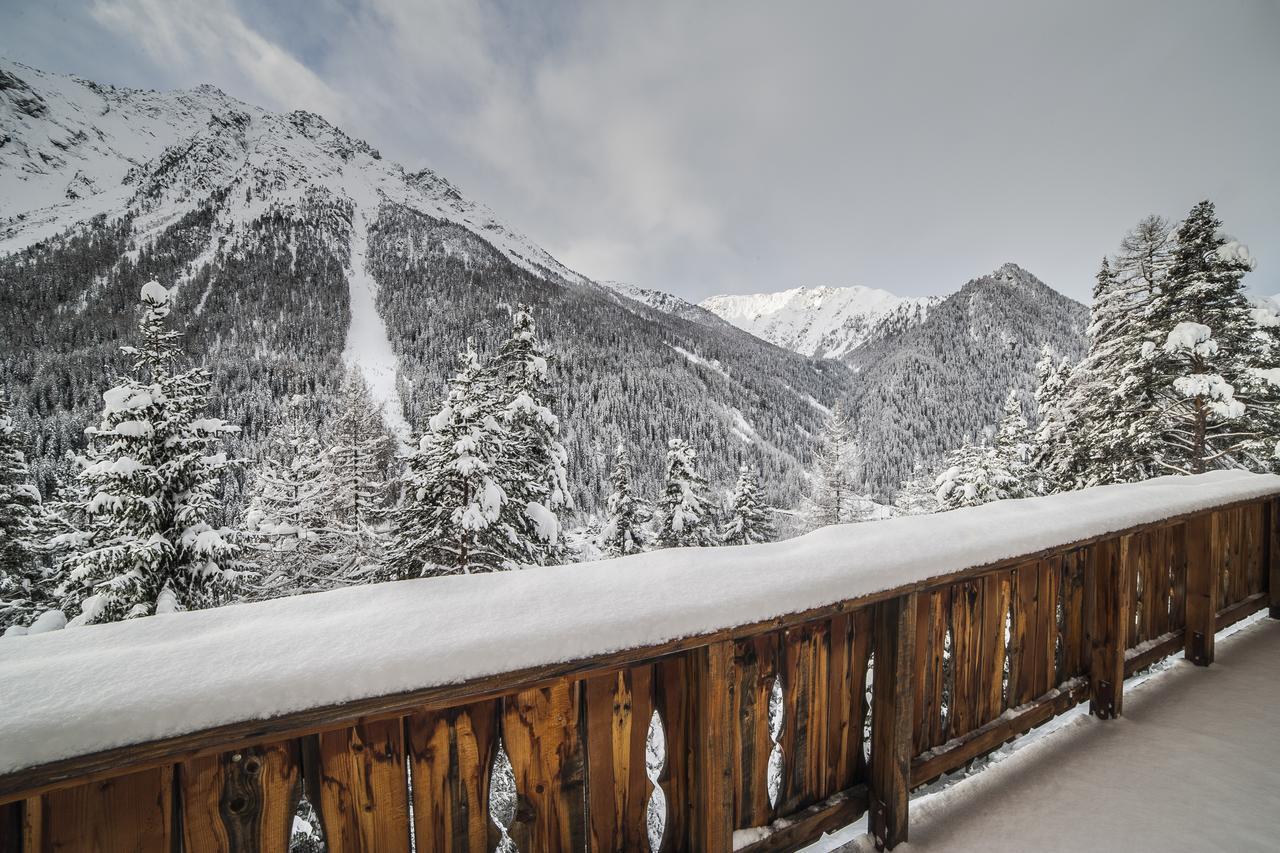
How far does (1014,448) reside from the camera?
16.7m

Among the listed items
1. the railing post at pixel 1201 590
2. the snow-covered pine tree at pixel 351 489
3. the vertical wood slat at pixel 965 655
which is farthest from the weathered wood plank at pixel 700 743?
the snow-covered pine tree at pixel 351 489

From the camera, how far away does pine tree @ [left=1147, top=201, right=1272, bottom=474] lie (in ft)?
34.1

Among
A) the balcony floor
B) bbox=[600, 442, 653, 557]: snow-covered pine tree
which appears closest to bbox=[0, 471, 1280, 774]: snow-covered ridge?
the balcony floor

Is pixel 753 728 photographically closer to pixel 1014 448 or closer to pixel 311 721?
pixel 311 721

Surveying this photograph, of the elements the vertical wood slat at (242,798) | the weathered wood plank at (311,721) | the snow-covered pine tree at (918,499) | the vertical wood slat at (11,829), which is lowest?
the snow-covered pine tree at (918,499)

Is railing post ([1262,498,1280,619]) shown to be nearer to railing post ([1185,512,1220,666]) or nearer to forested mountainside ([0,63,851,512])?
railing post ([1185,512,1220,666])

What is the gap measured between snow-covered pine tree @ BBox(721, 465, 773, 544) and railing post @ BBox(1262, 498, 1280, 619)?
14.1m

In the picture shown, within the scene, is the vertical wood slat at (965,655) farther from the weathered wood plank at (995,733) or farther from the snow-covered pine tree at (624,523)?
the snow-covered pine tree at (624,523)

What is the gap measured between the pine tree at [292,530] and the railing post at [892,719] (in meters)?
15.3

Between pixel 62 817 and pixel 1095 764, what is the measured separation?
3.85 m

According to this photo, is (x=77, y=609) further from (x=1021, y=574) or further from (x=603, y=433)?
(x=603, y=433)

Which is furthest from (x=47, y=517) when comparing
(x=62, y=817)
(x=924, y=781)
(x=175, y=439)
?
(x=924, y=781)

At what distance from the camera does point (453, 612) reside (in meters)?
1.25

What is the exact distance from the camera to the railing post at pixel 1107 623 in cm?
288
